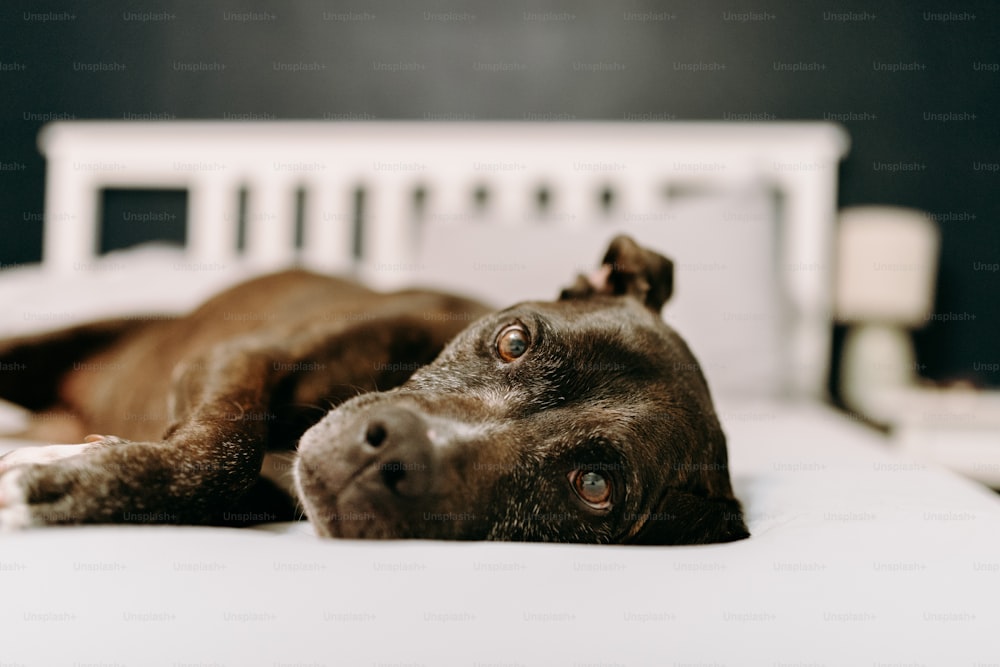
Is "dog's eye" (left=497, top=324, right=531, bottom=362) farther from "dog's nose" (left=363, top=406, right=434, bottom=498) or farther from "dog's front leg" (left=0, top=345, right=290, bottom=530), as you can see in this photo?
"dog's front leg" (left=0, top=345, right=290, bottom=530)

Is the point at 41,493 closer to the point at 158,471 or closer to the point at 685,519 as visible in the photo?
the point at 158,471

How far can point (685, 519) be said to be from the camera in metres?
1.62

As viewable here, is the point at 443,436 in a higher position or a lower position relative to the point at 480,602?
higher

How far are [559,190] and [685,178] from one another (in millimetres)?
848

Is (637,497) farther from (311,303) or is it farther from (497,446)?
(311,303)

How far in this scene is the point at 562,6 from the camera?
524 cm

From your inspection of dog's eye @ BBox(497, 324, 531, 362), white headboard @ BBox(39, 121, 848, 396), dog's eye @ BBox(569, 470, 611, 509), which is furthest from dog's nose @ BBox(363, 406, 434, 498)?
white headboard @ BBox(39, 121, 848, 396)

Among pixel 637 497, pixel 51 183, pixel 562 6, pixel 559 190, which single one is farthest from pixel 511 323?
pixel 51 183

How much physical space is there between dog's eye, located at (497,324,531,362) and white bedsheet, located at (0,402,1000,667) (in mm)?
601

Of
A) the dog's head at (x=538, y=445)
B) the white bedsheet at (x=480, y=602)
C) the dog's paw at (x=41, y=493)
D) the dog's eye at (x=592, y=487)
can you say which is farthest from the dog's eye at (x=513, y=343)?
the dog's paw at (x=41, y=493)

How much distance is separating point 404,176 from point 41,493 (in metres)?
3.94

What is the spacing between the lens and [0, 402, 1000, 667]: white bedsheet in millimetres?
934

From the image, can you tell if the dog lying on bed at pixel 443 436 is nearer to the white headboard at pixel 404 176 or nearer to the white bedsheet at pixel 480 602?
the white bedsheet at pixel 480 602

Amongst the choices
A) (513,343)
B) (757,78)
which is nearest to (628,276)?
(513,343)
